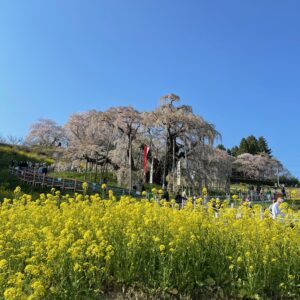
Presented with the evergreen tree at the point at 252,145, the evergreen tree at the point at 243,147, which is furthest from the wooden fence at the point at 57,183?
the evergreen tree at the point at 252,145

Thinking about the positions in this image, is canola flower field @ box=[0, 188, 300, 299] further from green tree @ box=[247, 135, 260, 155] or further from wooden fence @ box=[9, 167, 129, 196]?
green tree @ box=[247, 135, 260, 155]

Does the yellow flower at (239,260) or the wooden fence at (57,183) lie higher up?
the wooden fence at (57,183)

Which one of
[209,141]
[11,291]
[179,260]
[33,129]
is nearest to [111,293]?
[179,260]

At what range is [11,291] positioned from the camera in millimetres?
2951

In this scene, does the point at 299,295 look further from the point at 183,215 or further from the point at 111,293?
the point at 111,293

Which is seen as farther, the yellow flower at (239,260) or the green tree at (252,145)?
the green tree at (252,145)

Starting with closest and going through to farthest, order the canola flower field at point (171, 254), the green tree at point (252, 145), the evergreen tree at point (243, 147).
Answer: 1. the canola flower field at point (171, 254)
2. the evergreen tree at point (243, 147)
3. the green tree at point (252, 145)

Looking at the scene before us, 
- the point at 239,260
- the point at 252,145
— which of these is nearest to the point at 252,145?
the point at 252,145

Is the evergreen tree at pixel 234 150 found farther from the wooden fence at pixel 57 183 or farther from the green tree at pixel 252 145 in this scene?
the wooden fence at pixel 57 183

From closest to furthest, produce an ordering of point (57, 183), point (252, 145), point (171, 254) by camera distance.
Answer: point (171, 254) < point (57, 183) < point (252, 145)

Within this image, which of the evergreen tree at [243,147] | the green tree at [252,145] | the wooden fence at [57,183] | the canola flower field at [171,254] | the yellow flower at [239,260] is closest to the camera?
the canola flower field at [171,254]

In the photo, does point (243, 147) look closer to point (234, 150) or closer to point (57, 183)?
point (234, 150)

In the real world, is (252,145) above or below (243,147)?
above

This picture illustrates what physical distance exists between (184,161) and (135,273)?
23.4 metres
